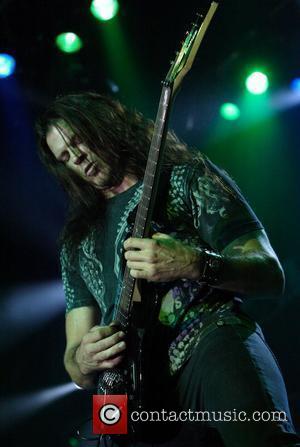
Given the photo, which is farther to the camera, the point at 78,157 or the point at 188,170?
the point at 78,157

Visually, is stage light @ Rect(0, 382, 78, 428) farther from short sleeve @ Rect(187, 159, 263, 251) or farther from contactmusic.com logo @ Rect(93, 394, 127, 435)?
short sleeve @ Rect(187, 159, 263, 251)

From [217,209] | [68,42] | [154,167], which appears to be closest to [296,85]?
[68,42]

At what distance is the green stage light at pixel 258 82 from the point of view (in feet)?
14.6

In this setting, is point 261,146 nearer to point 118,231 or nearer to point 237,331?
point 118,231

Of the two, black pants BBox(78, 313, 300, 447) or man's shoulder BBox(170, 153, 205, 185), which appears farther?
man's shoulder BBox(170, 153, 205, 185)

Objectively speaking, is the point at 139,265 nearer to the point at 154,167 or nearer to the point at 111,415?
the point at 154,167

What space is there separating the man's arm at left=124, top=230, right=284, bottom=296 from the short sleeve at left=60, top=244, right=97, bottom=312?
820 mm

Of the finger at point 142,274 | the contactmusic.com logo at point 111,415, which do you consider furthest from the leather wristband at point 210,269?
the contactmusic.com logo at point 111,415

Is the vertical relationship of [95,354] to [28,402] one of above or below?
above

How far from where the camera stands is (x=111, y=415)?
1.74m

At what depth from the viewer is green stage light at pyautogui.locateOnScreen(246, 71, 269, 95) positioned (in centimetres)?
446

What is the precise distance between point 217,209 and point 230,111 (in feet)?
9.94

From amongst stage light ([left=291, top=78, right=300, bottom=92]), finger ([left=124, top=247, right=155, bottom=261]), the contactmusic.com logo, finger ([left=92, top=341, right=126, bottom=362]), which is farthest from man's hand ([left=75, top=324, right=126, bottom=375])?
stage light ([left=291, top=78, right=300, bottom=92])

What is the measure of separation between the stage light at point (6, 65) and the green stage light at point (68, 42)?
0.47 m
